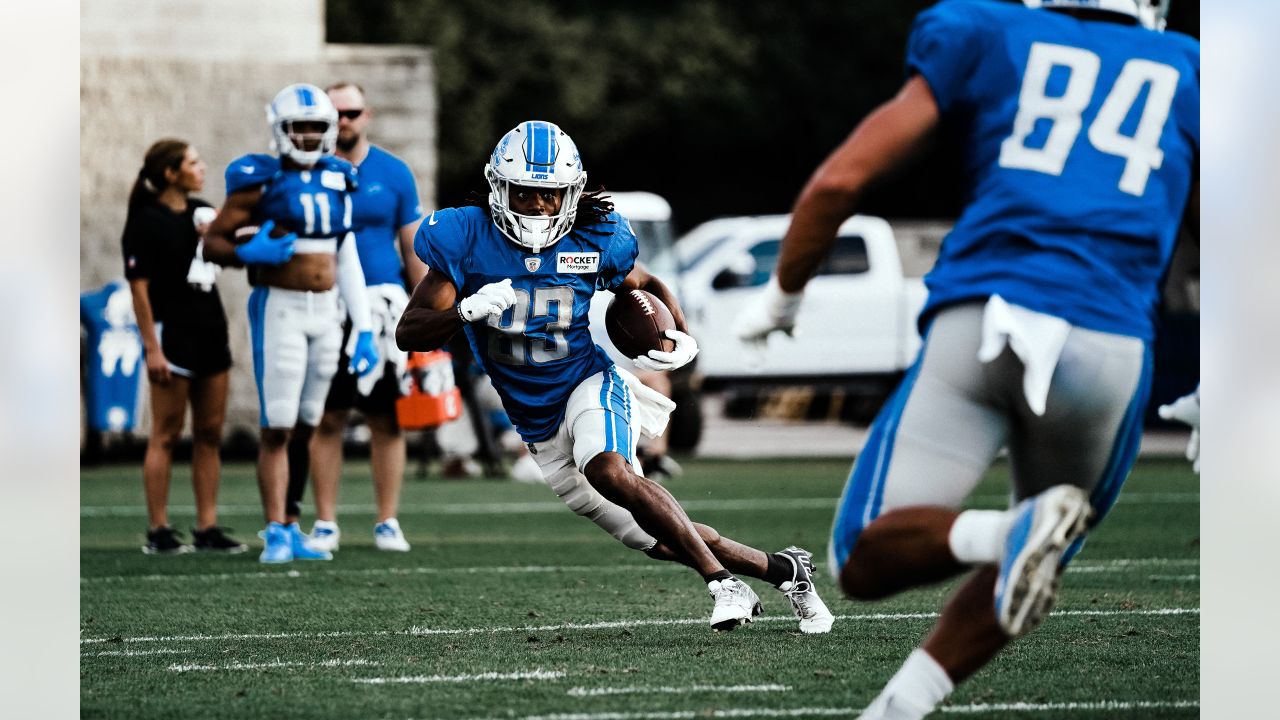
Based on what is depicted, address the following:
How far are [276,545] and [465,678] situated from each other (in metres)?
3.19

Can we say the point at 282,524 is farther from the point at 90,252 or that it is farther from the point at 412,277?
the point at 90,252

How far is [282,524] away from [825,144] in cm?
2598

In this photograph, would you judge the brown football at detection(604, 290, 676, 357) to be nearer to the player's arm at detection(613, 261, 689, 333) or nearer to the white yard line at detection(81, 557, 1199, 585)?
the player's arm at detection(613, 261, 689, 333)

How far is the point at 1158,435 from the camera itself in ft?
63.2

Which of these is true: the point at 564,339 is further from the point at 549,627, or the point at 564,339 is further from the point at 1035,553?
the point at 1035,553

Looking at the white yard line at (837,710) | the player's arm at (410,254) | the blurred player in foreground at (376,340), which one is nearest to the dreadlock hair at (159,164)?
the blurred player in foreground at (376,340)

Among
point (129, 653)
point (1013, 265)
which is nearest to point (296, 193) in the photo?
point (129, 653)

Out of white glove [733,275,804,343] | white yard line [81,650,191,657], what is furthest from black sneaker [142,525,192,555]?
white glove [733,275,804,343]

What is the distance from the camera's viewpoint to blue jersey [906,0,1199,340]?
381 centimetres

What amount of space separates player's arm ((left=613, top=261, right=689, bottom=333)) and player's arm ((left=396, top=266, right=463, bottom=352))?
560 millimetres

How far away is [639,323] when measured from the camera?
593 cm

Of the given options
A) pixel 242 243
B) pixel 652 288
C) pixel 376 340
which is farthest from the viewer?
pixel 376 340

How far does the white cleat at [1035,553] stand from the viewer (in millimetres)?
3635

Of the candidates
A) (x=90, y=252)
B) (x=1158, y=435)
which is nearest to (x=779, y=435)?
(x=1158, y=435)
